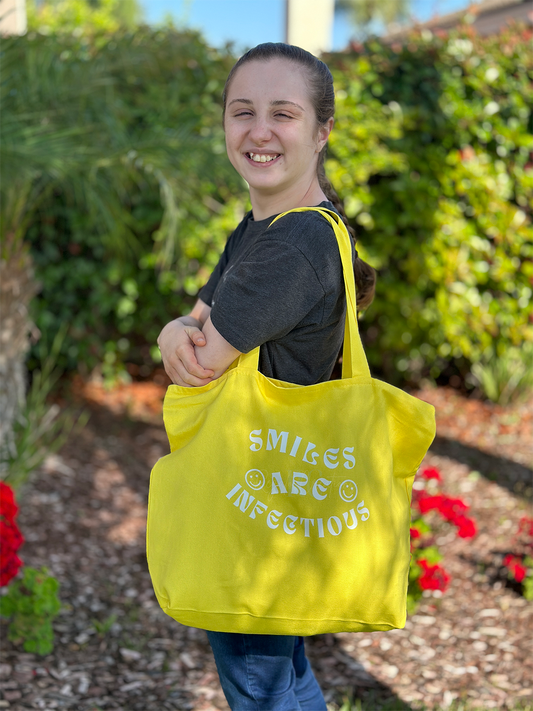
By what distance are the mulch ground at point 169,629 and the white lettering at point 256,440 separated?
1347 mm

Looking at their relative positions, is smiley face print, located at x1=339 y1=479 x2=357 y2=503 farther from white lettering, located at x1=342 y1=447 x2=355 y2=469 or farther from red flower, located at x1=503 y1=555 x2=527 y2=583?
red flower, located at x1=503 y1=555 x2=527 y2=583

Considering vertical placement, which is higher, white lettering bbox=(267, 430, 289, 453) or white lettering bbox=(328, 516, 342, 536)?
white lettering bbox=(267, 430, 289, 453)

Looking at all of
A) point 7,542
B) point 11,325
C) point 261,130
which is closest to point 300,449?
point 261,130

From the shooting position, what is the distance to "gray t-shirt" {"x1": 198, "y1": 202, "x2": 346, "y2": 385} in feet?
3.74

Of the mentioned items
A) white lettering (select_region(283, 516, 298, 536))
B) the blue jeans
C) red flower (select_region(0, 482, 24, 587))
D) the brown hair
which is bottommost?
red flower (select_region(0, 482, 24, 587))

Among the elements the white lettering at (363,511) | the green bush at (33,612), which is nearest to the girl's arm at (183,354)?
the white lettering at (363,511)

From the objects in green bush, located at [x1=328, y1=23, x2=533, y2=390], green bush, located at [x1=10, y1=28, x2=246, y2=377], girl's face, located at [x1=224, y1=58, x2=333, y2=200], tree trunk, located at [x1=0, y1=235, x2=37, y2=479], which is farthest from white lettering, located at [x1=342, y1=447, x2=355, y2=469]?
green bush, located at [x1=328, y1=23, x2=533, y2=390]

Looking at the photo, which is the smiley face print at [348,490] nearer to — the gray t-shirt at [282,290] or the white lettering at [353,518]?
the white lettering at [353,518]

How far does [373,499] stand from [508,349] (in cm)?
402

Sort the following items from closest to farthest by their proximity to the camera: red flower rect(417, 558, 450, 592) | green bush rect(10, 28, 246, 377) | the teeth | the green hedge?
the teeth, red flower rect(417, 558, 450, 592), green bush rect(10, 28, 246, 377), the green hedge

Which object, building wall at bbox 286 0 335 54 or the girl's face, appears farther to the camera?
building wall at bbox 286 0 335 54

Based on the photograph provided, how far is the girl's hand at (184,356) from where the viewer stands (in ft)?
3.96

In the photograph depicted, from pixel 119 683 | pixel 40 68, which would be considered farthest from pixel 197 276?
pixel 119 683

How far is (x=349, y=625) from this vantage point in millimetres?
1210
